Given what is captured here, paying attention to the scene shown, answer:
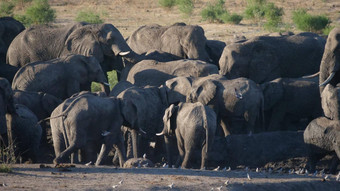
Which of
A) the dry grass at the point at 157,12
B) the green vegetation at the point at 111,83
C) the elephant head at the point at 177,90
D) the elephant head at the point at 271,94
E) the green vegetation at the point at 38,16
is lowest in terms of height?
the dry grass at the point at 157,12

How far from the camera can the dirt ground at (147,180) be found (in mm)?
11297

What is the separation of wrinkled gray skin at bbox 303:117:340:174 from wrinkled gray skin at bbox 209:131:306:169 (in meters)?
0.88

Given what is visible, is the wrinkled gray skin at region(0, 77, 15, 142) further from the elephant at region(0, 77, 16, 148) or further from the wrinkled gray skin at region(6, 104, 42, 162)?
the wrinkled gray skin at region(6, 104, 42, 162)

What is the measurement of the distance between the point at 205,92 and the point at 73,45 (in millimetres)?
4788

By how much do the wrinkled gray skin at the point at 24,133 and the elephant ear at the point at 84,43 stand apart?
5013mm

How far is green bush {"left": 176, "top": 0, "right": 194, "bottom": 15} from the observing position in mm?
33531

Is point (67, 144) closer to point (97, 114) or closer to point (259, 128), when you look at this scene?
point (97, 114)

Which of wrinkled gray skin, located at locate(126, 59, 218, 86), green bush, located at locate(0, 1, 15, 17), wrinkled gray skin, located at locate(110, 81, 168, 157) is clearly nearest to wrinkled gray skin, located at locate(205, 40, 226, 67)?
wrinkled gray skin, located at locate(126, 59, 218, 86)

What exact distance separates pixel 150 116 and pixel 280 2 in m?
21.8

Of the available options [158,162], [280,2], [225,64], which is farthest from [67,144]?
[280,2]

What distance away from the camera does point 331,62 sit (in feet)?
51.1

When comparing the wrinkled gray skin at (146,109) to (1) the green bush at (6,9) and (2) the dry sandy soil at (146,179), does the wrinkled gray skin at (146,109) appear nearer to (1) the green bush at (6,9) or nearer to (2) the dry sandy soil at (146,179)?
(2) the dry sandy soil at (146,179)

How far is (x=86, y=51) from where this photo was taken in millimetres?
20062

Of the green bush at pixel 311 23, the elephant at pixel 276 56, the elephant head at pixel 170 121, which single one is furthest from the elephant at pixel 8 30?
the green bush at pixel 311 23
